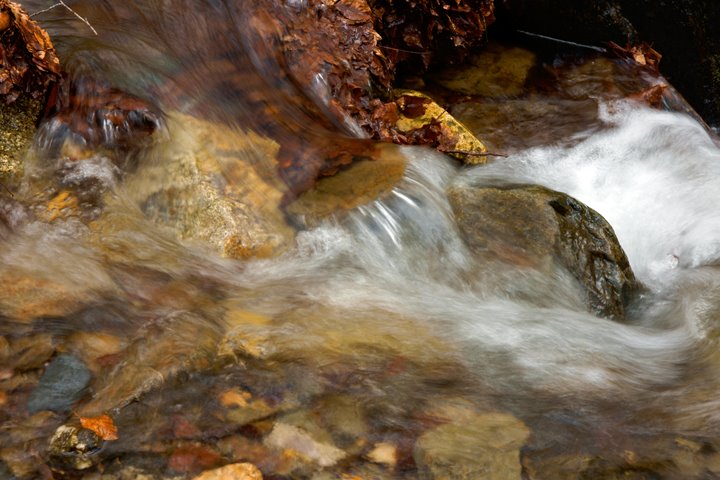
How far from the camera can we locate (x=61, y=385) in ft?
8.81

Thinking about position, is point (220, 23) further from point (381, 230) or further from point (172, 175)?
point (381, 230)

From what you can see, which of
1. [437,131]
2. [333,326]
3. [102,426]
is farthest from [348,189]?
[102,426]

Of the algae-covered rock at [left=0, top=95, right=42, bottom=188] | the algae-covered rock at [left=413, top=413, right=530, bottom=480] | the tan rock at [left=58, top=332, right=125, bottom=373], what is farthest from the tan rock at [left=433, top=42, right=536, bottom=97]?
the tan rock at [left=58, top=332, right=125, bottom=373]

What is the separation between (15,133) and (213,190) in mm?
1182

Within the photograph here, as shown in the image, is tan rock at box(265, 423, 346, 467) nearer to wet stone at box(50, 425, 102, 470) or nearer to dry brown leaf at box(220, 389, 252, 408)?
dry brown leaf at box(220, 389, 252, 408)

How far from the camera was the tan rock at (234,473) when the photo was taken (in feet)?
7.89

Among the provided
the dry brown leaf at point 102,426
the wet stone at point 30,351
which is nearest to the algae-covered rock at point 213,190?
the wet stone at point 30,351

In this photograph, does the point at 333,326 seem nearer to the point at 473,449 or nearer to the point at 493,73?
the point at 473,449

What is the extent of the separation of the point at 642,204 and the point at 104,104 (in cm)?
415

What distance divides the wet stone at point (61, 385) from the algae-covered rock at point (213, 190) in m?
1.22

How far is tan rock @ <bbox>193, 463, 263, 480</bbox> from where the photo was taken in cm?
241

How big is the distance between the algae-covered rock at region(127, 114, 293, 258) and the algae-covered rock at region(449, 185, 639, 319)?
4.07 feet

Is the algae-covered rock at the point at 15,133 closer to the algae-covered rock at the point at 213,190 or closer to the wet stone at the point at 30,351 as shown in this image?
the algae-covered rock at the point at 213,190

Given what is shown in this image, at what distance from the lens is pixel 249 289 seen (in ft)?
11.8
